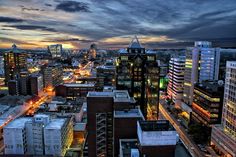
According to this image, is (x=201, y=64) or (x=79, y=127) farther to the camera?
(x=201, y=64)

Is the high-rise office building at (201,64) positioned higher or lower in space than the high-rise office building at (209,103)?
higher

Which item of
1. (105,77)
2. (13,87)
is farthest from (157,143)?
(13,87)

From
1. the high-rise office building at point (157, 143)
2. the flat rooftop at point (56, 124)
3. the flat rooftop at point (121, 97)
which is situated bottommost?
the flat rooftop at point (56, 124)

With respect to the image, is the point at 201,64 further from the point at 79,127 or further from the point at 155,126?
the point at 155,126

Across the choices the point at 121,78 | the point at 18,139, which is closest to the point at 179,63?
the point at 121,78

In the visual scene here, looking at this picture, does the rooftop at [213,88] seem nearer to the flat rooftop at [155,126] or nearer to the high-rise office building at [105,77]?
the flat rooftop at [155,126]

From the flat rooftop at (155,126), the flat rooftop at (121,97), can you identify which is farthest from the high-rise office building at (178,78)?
the flat rooftop at (155,126)
